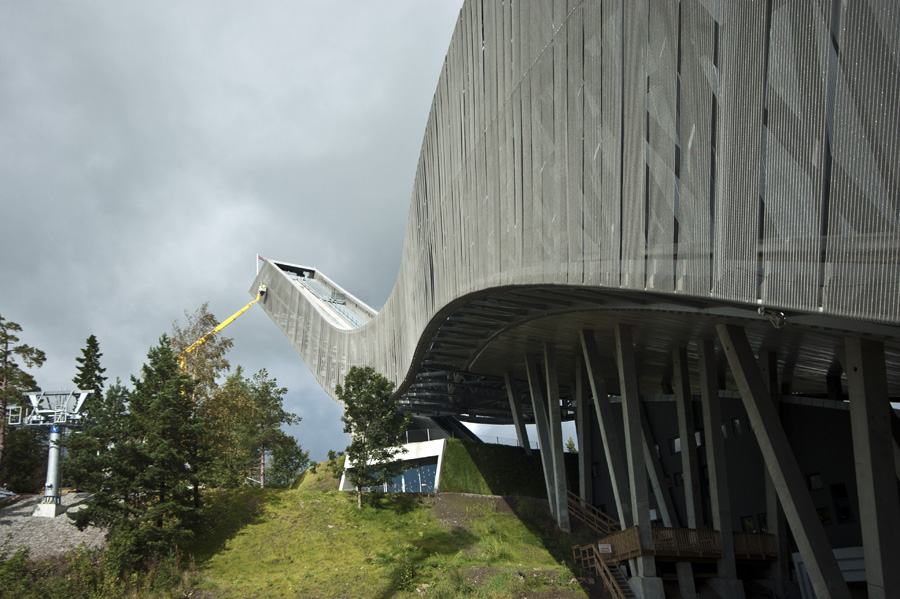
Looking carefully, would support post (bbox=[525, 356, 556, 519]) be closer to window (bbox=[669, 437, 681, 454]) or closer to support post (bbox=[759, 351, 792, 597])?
window (bbox=[669, 437, 681, 454])

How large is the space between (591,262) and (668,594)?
14.0 m

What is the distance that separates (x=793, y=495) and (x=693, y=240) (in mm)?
7716

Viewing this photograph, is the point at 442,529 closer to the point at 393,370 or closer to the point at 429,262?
the point at 429,262

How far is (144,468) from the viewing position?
26.0 meters

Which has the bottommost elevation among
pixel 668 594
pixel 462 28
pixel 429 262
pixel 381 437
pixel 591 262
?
pixel 668 594

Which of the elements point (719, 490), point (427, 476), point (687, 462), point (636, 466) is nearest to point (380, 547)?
point (636, 466)

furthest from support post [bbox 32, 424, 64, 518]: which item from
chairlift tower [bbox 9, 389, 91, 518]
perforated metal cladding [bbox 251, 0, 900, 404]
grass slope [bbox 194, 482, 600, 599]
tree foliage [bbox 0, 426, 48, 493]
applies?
perforated metal cladding [bbox 251, 0, 900, 404]

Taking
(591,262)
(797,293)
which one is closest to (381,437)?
(591,262)

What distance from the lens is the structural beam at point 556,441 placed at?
102 feet

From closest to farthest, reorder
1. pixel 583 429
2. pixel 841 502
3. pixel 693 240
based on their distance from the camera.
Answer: pixel 693 240 → pixel 841 502 → pixel 583 429

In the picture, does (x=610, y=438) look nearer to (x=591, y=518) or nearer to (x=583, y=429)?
(x=583, y=429)

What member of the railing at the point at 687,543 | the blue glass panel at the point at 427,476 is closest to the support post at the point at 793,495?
the railing at the point at 687,543

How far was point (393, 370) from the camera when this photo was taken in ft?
147

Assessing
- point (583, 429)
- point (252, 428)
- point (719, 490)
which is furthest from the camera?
point (252, 428)
